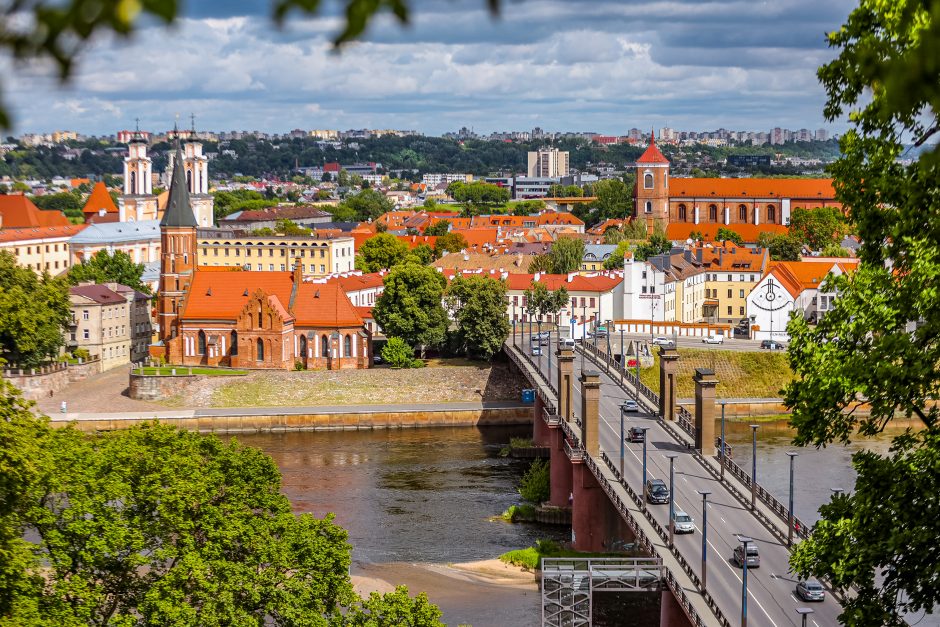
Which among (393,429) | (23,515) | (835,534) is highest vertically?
(835,534)

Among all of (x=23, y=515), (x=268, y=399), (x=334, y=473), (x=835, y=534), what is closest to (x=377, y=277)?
(x=268, y=399)

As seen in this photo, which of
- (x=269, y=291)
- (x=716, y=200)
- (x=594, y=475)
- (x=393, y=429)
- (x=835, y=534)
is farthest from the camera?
(x=716, y=200)

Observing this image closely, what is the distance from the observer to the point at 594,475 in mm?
38250

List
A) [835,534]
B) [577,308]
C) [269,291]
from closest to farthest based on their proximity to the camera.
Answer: [835,534] < [269,291] < [577,308]

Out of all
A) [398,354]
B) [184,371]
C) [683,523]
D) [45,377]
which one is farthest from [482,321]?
[683,523]

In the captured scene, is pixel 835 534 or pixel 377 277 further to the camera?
pixel 377 277

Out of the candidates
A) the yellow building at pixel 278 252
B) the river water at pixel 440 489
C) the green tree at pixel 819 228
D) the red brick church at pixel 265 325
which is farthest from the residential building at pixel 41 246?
the green tree at pixel 819 228

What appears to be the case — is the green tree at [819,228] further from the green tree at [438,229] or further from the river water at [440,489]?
the river water at [440,489]

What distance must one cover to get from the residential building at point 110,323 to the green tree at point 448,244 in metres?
39.4

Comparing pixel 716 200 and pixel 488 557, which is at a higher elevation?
pixel 716 200

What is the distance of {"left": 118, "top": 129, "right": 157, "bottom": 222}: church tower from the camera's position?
375 ft

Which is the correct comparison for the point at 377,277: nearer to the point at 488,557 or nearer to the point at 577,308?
the point at 577,308

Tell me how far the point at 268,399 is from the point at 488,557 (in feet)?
87.0

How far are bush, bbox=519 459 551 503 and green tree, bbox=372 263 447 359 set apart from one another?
791 inches
